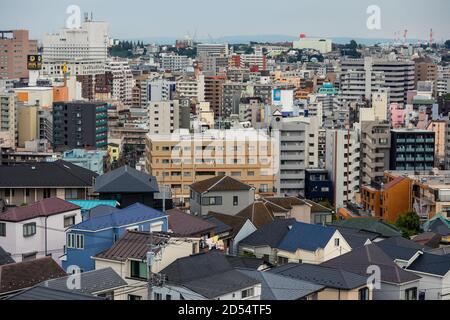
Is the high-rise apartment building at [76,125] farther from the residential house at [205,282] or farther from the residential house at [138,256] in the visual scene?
the residential house at [205,282]

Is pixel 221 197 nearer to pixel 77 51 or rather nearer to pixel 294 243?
pixel 294 243

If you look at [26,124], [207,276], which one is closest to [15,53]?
[26,124]

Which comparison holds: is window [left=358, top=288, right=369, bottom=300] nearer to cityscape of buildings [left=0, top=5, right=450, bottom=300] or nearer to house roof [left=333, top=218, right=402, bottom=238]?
cityscape of buildings [left=0, top=5, right=450, bottom=300]

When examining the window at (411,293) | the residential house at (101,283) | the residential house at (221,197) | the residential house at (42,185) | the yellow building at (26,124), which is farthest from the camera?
the yellow building at (26,124)

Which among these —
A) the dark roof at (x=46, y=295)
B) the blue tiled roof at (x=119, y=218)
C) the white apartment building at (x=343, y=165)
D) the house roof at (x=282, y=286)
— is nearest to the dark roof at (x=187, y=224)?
the blue tiled roof at (x=119, y=218)

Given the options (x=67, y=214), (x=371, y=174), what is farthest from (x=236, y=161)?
(x=67, y=214)

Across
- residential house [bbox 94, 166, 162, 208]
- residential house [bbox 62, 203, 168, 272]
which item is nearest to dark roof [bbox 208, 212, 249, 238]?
residential house [bbox 94, 166, 162, 208]
